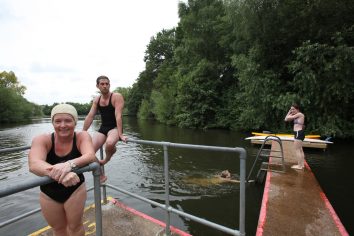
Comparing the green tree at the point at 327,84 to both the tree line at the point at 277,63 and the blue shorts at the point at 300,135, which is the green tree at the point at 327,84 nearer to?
the tree line at the point at 277,63

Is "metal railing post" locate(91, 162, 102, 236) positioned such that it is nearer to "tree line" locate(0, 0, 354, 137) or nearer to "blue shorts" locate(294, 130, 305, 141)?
"blue shorts" locate(294, 130, 305, 141)

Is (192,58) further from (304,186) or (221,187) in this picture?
(304,186)

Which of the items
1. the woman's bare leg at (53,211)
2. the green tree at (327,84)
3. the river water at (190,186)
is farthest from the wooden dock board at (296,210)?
the green tree at (327,84)

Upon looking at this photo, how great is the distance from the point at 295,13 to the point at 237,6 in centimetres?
399

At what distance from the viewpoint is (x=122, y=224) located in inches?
160

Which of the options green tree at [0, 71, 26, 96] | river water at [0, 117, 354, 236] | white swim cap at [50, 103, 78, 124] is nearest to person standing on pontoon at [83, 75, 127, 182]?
white swim cap at [50, 103, 78, 124]

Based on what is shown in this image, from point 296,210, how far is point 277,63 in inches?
698

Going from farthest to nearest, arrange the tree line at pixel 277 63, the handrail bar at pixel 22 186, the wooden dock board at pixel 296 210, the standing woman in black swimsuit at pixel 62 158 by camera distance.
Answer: the tree line at pixel 277 63 → the wooden dock board at pixel 296 210 → the standing woman in black swimsuit at pixel 62 158 → the handrail bar at pixel 22 186

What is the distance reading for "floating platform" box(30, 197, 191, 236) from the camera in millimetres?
3805

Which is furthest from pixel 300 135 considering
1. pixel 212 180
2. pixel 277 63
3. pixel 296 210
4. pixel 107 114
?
pixel 277 63

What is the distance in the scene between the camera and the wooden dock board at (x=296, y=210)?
436cm

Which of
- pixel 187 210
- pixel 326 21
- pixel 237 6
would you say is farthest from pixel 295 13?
pixel 187 210

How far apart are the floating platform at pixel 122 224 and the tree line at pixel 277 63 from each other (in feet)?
50.9

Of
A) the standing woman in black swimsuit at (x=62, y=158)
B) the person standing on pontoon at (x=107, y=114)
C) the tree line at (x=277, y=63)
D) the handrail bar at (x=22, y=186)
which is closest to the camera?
the handrail bar at (x=22, y=186)
